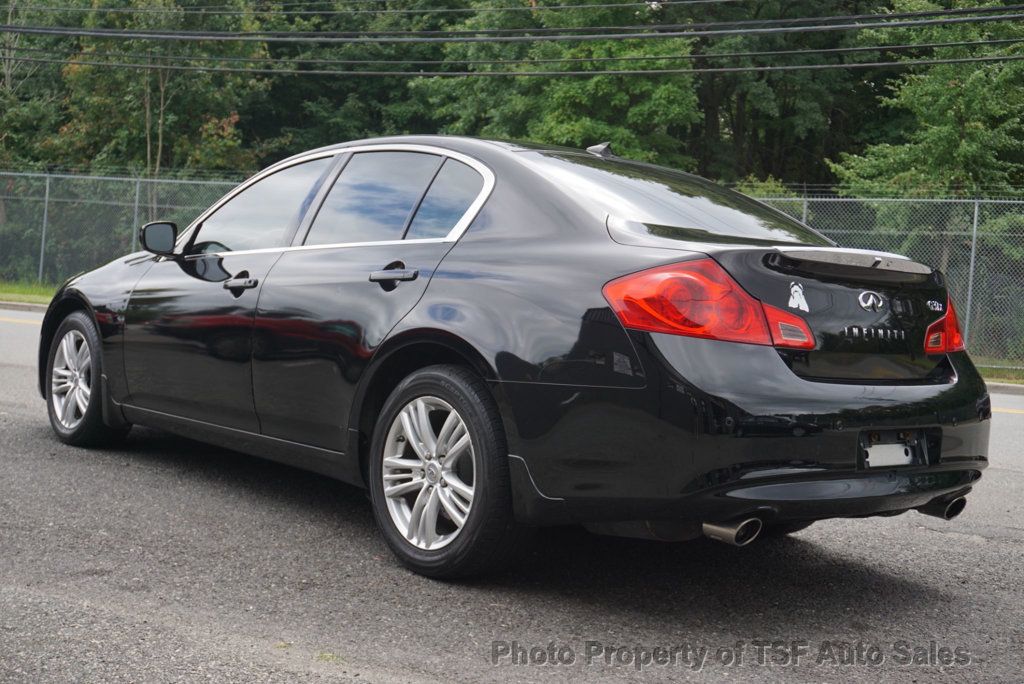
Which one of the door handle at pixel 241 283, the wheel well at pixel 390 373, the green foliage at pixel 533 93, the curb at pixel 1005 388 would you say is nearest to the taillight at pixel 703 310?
the wheel well at pixel 390 373

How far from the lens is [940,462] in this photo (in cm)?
390

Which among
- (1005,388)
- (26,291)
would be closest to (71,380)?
(1005,388)

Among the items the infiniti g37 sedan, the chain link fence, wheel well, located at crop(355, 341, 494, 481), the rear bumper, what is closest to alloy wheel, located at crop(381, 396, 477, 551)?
the infiniti g37 sedan

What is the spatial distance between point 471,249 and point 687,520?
128cm

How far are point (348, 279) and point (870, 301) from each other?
1.93m

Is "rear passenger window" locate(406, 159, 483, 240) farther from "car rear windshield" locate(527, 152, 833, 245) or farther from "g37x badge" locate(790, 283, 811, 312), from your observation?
"g37x badge" locate(790, 283, 811, 312)

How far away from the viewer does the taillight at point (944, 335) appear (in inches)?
160

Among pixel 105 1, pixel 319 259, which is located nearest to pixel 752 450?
pixel 319 259

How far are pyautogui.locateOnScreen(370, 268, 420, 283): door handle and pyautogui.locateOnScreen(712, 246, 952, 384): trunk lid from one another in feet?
3.89

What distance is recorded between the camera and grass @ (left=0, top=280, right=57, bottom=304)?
2158 cm

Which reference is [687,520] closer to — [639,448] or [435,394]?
[639,448]

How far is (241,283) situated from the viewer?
16.7 ft

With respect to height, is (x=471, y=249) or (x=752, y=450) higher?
(x=471, y=249)

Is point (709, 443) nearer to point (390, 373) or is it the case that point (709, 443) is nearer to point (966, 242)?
point (390, 373)
